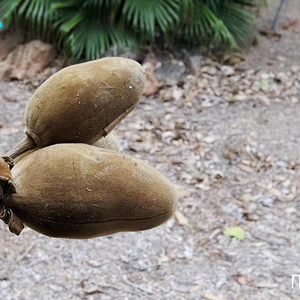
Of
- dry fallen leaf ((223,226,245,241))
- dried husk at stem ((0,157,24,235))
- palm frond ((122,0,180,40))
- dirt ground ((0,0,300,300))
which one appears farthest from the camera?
palm frond ((122,0,180,40))

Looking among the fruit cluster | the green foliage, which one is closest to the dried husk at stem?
the fruit cluster

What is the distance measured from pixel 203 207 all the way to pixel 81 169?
5.93 feet

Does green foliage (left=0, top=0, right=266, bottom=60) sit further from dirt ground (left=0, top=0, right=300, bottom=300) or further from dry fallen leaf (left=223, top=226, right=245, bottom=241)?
dry fallen leaf (left=223, top=226, right=245, bottom=241)

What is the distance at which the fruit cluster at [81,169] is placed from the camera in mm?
524

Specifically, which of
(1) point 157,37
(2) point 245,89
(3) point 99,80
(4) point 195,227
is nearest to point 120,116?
(3) point 99,80

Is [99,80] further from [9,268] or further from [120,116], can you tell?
[9,268]

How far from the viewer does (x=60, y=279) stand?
191 centimetres

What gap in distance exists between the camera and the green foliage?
3068 mm

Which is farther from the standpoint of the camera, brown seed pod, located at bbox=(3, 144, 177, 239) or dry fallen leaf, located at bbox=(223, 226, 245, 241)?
dry fallen leaf, located at bbox=(223, 226, 245, 241)

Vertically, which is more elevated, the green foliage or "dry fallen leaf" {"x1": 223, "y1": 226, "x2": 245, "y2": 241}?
the green foliage

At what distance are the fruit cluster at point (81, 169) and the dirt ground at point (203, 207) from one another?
→ 1.37 metres

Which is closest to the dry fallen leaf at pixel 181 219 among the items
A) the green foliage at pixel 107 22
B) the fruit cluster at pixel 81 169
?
the green foliage at pixel 107 22

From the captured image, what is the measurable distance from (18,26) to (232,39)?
4.33 ft

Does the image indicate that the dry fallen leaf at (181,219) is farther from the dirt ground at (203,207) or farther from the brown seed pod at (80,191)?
the brown seed pod at (80,191)
